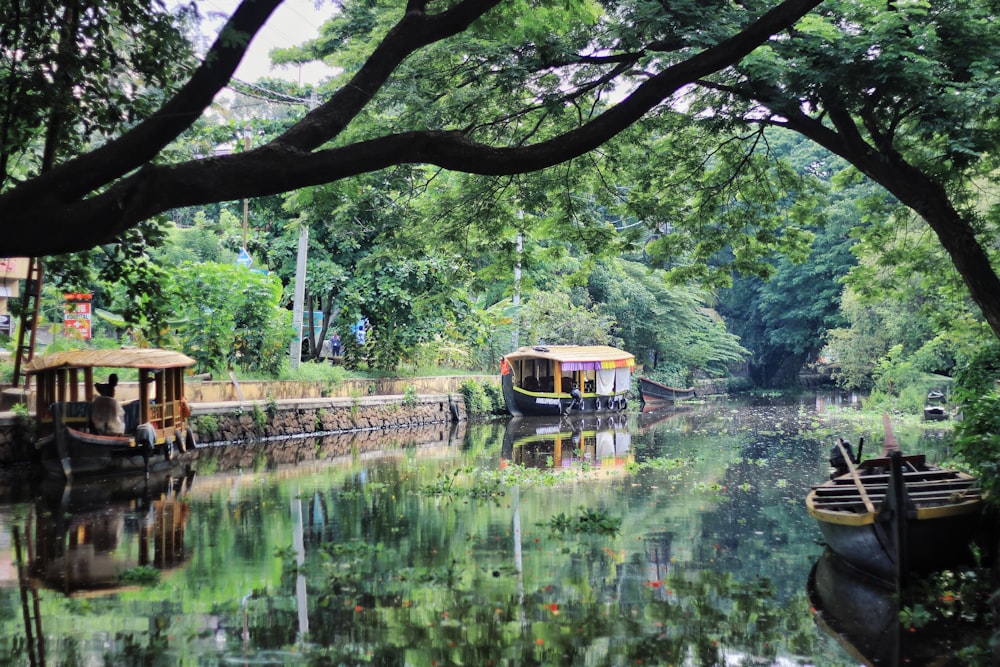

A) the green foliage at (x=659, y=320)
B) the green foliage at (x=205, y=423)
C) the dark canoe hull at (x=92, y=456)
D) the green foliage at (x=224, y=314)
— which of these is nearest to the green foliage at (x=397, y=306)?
the green foliage at (x=224, y=314)

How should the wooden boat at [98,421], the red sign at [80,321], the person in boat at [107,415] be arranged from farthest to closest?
the red sign at [80,321], the person in boat at [107,415], the wooden boat at [98,421]

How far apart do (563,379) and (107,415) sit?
21.5 meters

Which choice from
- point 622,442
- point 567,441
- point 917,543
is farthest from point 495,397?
point 917,543

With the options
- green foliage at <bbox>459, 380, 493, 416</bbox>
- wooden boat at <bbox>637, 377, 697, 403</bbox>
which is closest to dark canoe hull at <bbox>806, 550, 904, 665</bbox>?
green foliage at <bbox>459, 380, 493, 416</bbox>

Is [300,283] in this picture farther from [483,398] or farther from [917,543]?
[917,543]

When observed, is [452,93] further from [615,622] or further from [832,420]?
[832,420]

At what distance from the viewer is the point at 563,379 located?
35438 millimetres

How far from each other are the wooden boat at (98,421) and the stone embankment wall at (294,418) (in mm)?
782

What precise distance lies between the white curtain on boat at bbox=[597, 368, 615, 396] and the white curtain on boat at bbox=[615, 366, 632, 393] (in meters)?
0.44

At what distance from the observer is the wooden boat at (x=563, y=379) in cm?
3341

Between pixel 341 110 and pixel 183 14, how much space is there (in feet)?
5.09

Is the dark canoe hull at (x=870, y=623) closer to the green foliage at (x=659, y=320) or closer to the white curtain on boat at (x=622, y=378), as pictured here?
the white curtain on boat at (x=622, y=378)

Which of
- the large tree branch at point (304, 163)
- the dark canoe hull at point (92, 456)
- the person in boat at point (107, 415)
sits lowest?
the dark canoe hull at point (92, 456)

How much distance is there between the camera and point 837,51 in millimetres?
10250
